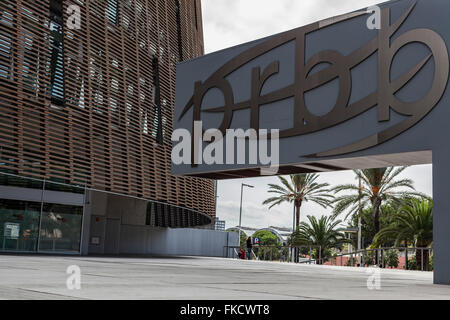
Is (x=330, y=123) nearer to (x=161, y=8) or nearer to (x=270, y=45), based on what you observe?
(x=270, y=45)

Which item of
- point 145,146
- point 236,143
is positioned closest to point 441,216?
point 236,143

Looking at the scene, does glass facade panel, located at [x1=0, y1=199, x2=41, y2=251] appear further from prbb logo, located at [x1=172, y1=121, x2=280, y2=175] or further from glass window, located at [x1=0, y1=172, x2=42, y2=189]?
prbb logo, located at [x1=172, y1=121, x2=280, y2=175]

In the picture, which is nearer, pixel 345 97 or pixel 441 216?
pixel 441 216

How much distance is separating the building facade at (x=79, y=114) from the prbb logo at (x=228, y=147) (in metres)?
4.76

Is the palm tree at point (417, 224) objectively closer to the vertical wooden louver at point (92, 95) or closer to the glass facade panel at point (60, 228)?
the vertical wooden louver at point (92, 95)

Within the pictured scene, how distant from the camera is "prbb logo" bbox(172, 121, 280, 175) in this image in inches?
558

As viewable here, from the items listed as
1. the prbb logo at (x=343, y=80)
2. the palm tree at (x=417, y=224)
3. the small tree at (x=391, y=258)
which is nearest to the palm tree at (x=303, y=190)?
the small tree at (x=391, y=258)

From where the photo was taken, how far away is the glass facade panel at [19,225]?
65.1 feet

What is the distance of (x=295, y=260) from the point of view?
109 ft

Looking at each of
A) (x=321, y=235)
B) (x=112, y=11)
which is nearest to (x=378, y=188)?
→ (x=321, y=235)

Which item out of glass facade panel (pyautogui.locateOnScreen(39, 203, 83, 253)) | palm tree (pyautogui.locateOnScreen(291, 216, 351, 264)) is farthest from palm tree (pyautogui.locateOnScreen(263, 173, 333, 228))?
glass facade panel (pyautogui.locateOnScreen(39, 203, 83, 253))

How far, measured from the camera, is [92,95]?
20344 mm

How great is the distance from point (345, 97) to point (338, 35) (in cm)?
168

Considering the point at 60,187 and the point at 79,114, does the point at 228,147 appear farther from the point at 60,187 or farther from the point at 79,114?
the point at 60,187
